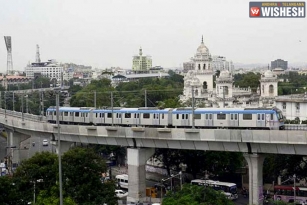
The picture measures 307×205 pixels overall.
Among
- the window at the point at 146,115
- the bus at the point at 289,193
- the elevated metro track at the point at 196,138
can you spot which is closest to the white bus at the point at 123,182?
the elevated metro track at the point at 196,138

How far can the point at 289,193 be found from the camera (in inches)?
1468

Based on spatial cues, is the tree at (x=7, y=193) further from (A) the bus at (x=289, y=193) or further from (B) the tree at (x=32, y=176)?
(A) the bus at (x=289, y=193)

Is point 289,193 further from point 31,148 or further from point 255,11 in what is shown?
point 31,148

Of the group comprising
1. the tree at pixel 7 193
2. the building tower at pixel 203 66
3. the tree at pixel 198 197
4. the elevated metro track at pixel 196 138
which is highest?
the building tower at pixel 203 66

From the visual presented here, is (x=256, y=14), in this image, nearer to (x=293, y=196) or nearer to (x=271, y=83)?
(x=293, y=196)

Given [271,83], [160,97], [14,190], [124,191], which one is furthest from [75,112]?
[160,97]

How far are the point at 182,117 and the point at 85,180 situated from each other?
10703 millimetres

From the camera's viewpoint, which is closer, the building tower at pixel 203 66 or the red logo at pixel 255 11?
the red logo at pixel 255 11

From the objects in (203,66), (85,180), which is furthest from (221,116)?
(203,66)

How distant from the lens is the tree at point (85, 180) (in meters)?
30.3

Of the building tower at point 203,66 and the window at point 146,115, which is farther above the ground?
the building tower at point 203,66

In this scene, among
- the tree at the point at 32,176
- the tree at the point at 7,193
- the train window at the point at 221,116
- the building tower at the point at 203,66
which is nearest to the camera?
the tree at the point at 7,193

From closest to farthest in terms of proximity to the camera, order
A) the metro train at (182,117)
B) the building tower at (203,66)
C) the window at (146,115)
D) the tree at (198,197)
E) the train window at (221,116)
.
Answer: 1. the tree at (198,197)
2. the metro train at (182,117)
3. the train window at (221,116)
4. the window at (146,115)
5. the building tower at (203,66)

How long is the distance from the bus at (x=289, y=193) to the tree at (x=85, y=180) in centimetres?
1277
